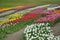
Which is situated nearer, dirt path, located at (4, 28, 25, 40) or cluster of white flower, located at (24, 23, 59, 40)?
cluster of white flower, located at (24, 23, 59, 40)

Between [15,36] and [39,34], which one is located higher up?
[39,34]

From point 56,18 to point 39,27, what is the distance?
3.83 m

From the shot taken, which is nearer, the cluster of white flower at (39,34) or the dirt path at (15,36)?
the cluster of white flower at (39,34)

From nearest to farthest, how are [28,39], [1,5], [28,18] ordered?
[28,39] → [28,18] → [1,5]

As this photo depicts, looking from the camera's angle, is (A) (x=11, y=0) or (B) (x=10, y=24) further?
(A) (x=11, y=0)

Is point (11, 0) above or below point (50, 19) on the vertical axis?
below

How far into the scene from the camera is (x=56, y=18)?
72.5ft

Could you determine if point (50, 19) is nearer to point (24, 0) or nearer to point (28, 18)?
point (28, 18)

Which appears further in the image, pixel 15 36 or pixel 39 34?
pixel 15 36

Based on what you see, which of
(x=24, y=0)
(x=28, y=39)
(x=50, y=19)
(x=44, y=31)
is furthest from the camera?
(x=24, y=0)

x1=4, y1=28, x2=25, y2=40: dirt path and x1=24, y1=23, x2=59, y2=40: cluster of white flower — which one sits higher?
x1=24, y1=23, x2=59, y2=40: cluster of white flower

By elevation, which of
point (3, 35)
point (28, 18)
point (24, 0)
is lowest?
point (24, 0)

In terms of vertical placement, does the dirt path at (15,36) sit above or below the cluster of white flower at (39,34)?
below

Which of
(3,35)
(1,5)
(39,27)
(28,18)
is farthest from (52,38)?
(1,5)
